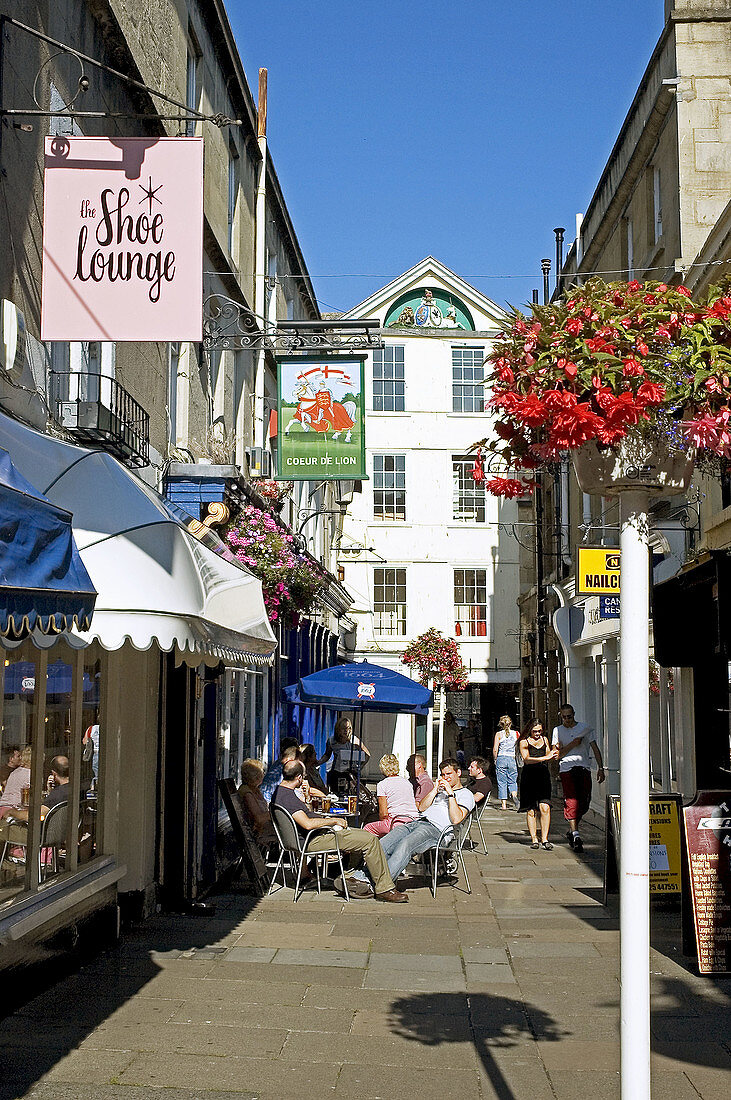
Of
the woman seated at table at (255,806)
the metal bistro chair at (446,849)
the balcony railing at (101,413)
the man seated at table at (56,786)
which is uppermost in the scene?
the balcony railing at (101,413)

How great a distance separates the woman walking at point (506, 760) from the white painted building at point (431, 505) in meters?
12.7

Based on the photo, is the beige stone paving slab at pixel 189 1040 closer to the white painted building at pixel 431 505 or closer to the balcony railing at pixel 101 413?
the balcony railing at pixel 101 413

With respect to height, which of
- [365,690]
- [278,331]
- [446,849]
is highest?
[278,331]

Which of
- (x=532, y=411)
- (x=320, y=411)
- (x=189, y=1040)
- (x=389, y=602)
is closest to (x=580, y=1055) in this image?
(x=189, y=1040)

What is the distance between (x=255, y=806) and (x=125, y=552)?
269 inches

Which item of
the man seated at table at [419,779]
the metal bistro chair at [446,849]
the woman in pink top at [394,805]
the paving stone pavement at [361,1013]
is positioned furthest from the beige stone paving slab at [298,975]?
the man seated at table at [419,779]

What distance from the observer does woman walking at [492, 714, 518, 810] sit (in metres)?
24.3

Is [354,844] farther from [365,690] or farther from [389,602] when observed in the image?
[389,602]

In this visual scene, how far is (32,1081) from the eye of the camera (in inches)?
242

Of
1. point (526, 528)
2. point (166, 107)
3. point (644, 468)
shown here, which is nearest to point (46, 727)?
point (644, 468)

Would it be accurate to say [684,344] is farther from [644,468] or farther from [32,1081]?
[32,1081]

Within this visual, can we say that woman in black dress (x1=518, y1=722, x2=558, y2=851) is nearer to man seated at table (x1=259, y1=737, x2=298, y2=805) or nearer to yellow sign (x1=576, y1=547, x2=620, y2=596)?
yellow sign (x1=576, y1=547, x2=620, y2=596)

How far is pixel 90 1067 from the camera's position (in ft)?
20.9

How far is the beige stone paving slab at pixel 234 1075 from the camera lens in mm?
6086
